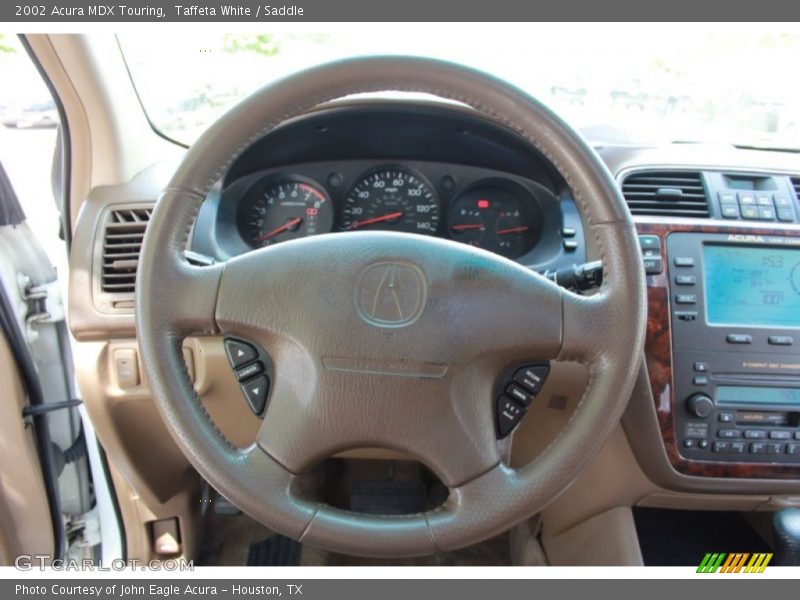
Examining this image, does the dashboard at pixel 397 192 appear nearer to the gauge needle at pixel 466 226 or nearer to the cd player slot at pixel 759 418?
the gauge needle at pixel 466 226

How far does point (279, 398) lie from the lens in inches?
36.3

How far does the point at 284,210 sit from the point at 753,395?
1.14 m

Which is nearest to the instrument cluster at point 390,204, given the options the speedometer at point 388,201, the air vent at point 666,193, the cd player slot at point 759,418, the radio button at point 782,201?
the speedometer at point 388,201

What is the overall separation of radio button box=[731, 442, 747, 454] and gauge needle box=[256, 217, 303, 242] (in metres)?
1.10

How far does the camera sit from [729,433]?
4.25ft

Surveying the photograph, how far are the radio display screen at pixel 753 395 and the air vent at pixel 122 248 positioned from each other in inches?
50.0

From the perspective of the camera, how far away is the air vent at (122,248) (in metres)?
1.29

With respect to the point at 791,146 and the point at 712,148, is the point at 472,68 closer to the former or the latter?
the point at 712,148

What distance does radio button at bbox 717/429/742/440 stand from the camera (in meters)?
1.29

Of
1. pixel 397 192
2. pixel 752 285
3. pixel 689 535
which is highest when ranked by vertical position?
pixel 397 192

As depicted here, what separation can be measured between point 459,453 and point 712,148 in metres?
1.07

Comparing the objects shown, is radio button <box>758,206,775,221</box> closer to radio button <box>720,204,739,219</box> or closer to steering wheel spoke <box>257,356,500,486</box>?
radio button <box>720,204,739,219</box>

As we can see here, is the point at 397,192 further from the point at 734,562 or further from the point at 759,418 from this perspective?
the point at 734,562

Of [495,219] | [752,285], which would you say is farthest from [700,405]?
[495,219]
